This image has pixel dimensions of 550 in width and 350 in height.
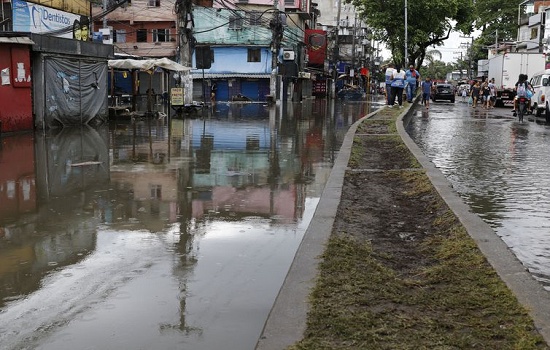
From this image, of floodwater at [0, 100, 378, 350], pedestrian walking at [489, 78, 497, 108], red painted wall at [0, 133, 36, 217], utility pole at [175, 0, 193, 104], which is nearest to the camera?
floodwater at [0, 100, 378, 350]

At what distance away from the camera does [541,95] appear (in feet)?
78.9

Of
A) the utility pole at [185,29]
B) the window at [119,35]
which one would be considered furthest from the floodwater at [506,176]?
the window at [119,35]

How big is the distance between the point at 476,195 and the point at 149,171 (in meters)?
4.71

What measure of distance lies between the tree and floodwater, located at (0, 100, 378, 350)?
3753cm

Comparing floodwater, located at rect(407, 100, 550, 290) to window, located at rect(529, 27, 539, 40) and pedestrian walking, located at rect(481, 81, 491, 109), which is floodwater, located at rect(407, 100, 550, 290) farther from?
window, located at rect(529, 27, 539, 40)

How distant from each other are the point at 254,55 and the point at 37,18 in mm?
22026

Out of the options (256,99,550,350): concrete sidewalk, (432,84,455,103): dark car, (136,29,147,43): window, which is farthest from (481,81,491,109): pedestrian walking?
(256,99,550,350): concrete sidewalk

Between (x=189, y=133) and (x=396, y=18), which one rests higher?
(x=396, y=18)

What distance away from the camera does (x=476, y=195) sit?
310 inches

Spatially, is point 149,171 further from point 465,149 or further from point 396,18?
Result: point 396,18

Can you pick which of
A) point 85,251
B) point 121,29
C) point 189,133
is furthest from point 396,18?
point 85,251

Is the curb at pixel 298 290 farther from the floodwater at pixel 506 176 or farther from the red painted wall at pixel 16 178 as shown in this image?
the red painted wall at pixel 16 178

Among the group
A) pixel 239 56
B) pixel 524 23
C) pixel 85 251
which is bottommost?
pixel 85 251

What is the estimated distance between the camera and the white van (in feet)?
72.3
